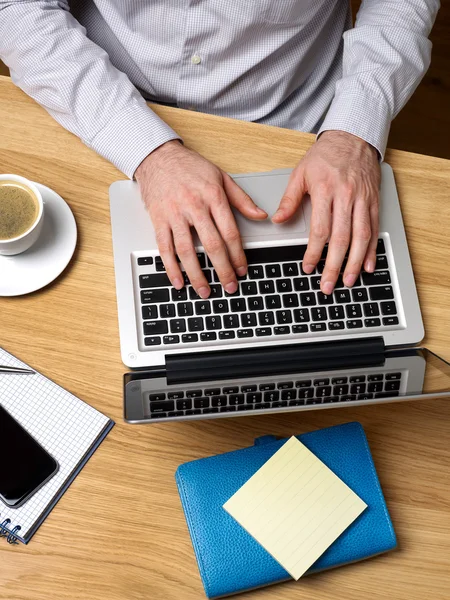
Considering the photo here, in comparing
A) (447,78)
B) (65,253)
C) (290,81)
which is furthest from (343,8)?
(447,78)

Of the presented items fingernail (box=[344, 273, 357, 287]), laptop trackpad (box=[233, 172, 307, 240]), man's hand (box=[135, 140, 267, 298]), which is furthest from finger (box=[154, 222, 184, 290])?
fingernail (box=[344, 273, 357, 287])

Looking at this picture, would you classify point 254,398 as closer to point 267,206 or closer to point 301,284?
point 301,284

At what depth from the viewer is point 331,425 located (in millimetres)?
783

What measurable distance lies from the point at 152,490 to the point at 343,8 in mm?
845

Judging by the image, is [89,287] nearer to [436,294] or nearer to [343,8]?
[436,294]

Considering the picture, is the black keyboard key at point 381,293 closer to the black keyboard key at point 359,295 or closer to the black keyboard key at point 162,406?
the black keyboard key at point 359,295

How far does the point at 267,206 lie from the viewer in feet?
2.77

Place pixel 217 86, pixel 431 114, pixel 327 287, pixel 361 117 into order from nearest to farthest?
pixel 327 287 → pixel 361 117 → pixel 217 86 → pixel 431 114

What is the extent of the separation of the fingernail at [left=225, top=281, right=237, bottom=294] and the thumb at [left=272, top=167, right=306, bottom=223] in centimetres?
11

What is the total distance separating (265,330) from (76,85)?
0.43 m

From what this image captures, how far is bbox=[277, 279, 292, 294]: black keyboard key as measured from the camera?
2.59ft

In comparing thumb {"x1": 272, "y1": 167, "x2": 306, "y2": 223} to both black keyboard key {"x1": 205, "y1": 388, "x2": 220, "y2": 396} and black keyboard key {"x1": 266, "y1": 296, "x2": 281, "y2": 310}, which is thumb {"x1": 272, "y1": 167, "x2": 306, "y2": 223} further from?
black keyboard key {"x1": 205, "y1": 388, "x2": 220, "y2": 396}

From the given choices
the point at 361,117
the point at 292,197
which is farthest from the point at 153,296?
the point at 361,117

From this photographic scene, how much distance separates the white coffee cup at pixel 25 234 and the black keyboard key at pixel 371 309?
0.42 meters
